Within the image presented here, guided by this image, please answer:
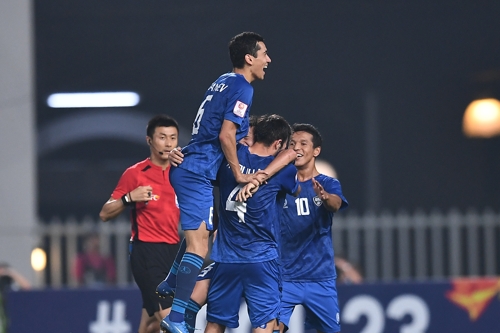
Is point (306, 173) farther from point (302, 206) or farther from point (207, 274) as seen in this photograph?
point (207, 274)

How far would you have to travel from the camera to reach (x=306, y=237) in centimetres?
776

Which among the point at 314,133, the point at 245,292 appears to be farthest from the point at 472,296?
the point at 245,292

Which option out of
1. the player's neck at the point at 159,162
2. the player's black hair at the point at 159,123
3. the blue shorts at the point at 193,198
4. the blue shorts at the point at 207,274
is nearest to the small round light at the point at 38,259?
the player's neck at the point at 159,162

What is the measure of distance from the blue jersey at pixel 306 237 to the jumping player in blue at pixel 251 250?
2.91ft

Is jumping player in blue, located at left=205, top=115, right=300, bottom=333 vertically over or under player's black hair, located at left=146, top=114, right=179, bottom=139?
under

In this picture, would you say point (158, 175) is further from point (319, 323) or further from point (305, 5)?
point (305, 5)

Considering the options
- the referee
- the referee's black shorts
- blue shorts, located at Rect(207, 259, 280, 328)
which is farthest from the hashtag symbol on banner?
blue shorts, located at Rect(207, 259, 280, 328)

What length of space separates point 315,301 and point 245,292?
Result: 1.12m

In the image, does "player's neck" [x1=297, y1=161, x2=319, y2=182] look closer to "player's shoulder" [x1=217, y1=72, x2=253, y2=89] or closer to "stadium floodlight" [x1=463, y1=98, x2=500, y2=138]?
"player's shoulder" [x1=217, y1=72, x2=253, y2=89]

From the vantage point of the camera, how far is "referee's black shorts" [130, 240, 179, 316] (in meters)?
8.00

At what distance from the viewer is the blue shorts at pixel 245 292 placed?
666cm

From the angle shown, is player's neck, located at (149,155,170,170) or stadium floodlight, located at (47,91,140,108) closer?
player's neck, located at (149,155,170,170)

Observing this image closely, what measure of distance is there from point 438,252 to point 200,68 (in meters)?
5.74

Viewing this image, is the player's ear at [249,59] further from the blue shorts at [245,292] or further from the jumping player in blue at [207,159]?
the blue shorts at [245,292]
